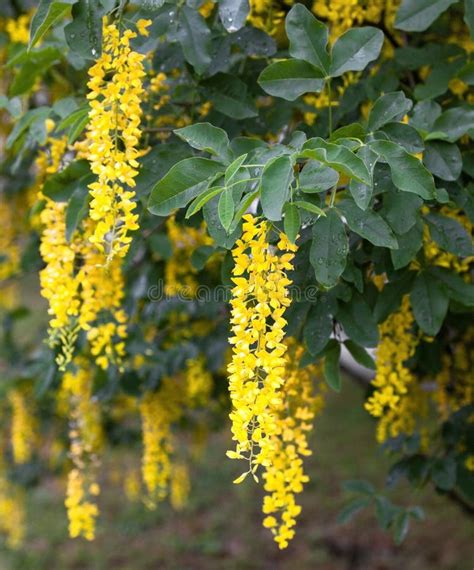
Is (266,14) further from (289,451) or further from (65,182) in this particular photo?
(289,451)

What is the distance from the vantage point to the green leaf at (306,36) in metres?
1.56

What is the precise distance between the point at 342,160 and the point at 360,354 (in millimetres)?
733

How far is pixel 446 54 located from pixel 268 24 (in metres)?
0.49

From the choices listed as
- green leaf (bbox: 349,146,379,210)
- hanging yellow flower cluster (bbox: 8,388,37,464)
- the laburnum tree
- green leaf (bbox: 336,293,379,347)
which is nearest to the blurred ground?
hanging yellow flower cluster (bbox: 8,388,37,464)

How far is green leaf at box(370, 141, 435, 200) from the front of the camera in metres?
1.38

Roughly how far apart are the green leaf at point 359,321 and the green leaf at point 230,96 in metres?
0.51

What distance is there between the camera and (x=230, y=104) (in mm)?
1827

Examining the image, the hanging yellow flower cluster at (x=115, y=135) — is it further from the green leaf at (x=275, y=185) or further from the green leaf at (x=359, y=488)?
the green leaf at (x=359, y=488)

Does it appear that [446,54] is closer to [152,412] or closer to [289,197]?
[289,197]

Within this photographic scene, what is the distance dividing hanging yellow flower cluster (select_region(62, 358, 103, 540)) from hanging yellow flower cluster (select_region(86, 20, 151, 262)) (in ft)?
3.26

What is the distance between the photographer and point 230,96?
1.84m

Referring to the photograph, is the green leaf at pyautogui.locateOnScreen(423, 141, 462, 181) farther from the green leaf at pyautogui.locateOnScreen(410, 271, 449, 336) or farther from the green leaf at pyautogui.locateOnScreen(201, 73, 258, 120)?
the green leaf at pyautogui.locateOnScreen(201, 73, 258, 120)

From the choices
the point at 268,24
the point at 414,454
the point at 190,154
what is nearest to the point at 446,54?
the point at 268,24

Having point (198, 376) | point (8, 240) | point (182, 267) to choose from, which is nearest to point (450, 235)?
point (182, 267)
